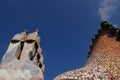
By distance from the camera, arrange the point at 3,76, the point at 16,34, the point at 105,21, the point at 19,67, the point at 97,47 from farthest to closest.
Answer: the point at 105,21 < the point at 97,47 < the point at 16,34 < the point at 19,67 < the point at 3,76

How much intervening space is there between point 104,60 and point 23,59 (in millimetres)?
4393

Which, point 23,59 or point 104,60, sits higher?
point 104,60

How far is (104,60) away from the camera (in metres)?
14.3

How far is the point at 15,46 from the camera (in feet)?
40.6

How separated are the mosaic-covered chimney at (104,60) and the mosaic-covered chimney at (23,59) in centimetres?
174

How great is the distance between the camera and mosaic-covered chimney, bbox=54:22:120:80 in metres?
13.0

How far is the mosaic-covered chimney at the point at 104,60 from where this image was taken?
1302cm

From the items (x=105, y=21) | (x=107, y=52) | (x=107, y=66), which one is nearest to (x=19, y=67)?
(x=107, y=66)

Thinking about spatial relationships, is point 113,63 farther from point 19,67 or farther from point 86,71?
point 19,67

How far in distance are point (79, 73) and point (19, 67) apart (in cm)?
331

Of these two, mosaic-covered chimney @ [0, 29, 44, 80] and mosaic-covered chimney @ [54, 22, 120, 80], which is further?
mosaic-covered chimney @ [54, 22, 120, 80]

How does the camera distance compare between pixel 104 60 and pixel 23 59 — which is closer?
pixel 23 59

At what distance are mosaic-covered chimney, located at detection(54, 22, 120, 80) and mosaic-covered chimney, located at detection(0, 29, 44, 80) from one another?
1739 mm

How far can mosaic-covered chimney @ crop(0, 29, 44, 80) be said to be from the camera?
10.6m
